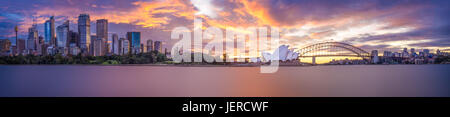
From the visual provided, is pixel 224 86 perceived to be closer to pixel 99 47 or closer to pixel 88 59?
pixel 88 59

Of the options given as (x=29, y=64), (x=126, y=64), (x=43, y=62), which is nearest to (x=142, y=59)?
(x=126, y=64)

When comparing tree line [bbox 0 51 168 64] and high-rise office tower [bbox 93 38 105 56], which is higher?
high-rise office tower [bbox 93 38 105 56]

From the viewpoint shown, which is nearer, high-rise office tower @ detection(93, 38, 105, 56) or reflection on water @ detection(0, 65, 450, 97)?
reflection on water @ detection(0, 65, 450, 97)

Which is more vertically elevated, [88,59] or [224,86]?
[88,59]

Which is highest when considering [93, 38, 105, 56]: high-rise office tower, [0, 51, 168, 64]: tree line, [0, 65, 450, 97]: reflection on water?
[93, 38, 105, 56]: high-rise office tower

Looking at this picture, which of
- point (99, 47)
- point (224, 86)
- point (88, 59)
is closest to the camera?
point (224, 86)

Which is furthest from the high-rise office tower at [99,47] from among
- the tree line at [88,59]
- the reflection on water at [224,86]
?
the reflection on water at [224,86]

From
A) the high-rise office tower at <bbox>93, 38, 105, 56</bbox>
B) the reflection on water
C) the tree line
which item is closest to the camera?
the reflection on water

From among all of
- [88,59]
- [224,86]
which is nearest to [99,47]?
[88,59]

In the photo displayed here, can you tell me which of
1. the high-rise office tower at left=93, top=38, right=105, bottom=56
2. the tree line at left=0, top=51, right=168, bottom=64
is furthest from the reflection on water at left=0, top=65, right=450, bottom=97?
the high-rise office tower at left=93, top=38, right=105, bottom=56

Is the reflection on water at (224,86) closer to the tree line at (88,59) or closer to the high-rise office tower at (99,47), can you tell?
the tree line at (88,59)

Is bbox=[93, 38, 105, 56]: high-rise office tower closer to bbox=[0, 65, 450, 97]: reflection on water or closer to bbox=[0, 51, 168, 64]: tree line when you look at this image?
bbox=[0, 51, 168, 64]: tree line

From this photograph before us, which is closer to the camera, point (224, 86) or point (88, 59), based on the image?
point (224, 86)
